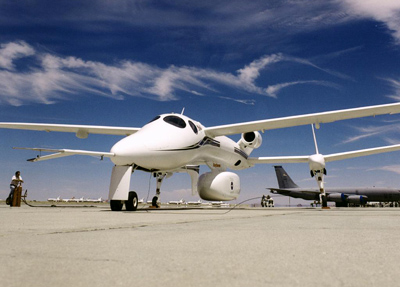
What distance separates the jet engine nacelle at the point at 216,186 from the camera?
47.3 ft

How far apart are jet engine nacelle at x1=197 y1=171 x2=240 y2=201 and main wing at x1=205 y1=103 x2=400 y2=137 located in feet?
5.92

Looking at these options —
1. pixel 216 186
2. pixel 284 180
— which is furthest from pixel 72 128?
pixel 284 180

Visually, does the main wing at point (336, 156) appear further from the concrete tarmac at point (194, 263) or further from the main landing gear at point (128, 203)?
the concrete tarmac at point (194, 263)

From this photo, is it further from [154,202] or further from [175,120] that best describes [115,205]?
[154,202]

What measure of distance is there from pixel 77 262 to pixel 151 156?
8.92m

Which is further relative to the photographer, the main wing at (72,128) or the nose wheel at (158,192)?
the nose wheel at (158,192)

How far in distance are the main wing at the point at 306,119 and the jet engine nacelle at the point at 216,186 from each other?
71.1 inches

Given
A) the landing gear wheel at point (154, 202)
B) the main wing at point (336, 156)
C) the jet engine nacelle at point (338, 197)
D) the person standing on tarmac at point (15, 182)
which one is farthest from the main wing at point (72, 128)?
the jet engine nacelle at point (338, 197)

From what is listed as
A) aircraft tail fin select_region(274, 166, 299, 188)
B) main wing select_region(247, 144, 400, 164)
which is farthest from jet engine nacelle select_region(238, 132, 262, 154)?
aircraft tail fin select_region(274, 166, 299, 188)

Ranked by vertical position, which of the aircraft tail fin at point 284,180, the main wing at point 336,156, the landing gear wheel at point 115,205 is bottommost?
the landing gear wheel at point 115,205

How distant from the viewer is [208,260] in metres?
2.05

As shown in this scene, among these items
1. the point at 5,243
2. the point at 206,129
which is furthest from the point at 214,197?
the point at 5,243

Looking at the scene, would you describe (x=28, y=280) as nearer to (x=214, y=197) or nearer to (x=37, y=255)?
(x=37, y=255)

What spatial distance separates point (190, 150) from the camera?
12.8m
